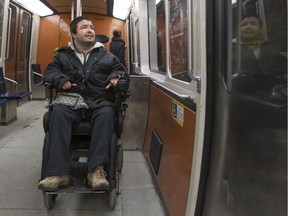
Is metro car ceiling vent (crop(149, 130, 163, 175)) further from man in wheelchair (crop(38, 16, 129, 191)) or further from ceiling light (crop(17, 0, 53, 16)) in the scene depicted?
ceiling light (crop(17, 0, 53, 16))

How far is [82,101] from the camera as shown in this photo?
9.16 feet

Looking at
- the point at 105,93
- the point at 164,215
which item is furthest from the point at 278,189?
the point at 105,93

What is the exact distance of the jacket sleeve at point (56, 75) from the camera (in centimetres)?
271

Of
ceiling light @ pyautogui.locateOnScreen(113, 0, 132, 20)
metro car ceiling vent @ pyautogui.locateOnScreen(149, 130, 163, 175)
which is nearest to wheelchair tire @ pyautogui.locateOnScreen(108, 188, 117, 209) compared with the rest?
metro car ceiling vent @ pyautogui.locateOnScreen(149, 130, 163, 175)

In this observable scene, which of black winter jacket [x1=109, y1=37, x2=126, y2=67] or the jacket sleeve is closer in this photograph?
the jacket sleeve

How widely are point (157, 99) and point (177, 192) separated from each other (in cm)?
133

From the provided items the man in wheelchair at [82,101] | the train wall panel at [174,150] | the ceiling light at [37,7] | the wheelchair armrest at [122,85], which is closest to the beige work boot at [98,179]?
the man in wheelchair at [82,101]

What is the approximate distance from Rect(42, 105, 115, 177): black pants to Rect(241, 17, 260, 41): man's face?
149cm

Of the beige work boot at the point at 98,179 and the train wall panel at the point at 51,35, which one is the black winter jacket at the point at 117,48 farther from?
the beige work boot at the point at 98,179

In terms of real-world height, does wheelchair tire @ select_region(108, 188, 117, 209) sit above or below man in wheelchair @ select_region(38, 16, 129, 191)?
below

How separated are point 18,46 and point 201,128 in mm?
6497

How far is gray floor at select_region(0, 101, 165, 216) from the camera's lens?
8.48 ft

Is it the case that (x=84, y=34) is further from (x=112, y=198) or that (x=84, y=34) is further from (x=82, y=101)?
(x=112, y=198)

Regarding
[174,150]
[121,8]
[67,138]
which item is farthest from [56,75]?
[121,8]
